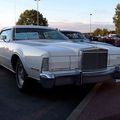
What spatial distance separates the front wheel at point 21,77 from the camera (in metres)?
7.90

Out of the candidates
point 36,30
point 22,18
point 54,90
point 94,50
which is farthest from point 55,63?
point 22,18

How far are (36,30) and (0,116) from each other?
3976 mm

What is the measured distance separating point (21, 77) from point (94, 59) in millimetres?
1824

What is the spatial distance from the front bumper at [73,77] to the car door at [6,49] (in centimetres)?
250

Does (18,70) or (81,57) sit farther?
(18,70)

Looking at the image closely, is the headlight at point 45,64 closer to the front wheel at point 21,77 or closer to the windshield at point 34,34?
the front wheel at point 21,77

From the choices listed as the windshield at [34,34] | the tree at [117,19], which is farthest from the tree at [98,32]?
the windshield at [34,34]

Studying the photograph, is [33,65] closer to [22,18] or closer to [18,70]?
[18,70]

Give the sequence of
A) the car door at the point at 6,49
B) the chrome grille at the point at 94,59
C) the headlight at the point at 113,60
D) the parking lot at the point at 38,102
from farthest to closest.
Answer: the car door at the point at 6,49 → the headlight at the point at 113,60 → the chrome grille at the point at 94,59 → the parking lot at the point at 38,102

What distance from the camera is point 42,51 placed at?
7223 mm

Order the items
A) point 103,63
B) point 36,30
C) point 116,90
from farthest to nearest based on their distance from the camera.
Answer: point 36,30 < point 116,90 < point 103,63

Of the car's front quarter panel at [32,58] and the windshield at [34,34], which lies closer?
the car's front quarter panel at [32,58]

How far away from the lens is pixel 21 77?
824 centimetres

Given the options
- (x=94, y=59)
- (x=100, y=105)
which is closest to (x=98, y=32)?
(x=94, y=59)
